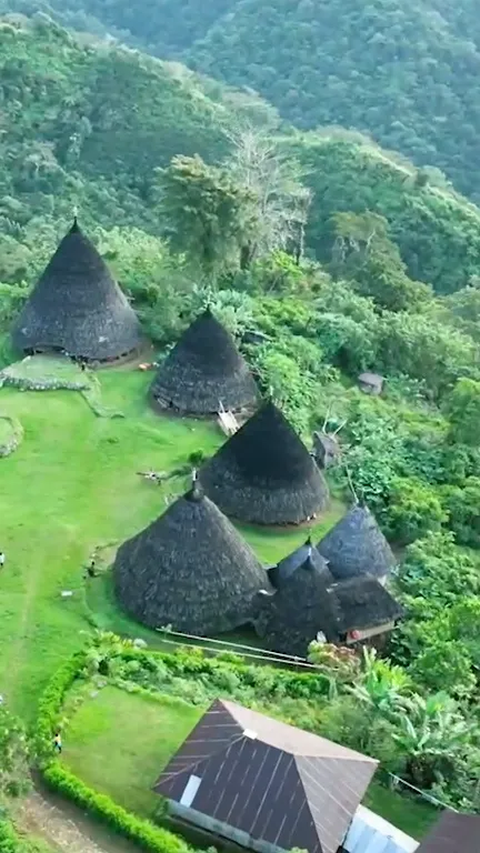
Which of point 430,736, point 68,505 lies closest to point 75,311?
point 68,505

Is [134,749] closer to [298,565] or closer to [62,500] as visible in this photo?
[298,565]

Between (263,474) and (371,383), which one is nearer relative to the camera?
(263,474)

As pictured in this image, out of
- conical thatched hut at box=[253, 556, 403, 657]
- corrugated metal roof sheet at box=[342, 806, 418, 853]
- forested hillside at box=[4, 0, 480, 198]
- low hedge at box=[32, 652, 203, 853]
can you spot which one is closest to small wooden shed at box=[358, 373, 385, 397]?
conical thatched hut at box=[253, 556, 403, 657]

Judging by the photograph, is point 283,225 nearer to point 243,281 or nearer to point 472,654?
point 243,281

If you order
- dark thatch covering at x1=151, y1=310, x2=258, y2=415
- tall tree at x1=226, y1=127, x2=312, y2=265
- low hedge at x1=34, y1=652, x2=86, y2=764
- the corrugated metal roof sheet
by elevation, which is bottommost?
tall tree at x1=226, y1=127, x2=312, y2=265

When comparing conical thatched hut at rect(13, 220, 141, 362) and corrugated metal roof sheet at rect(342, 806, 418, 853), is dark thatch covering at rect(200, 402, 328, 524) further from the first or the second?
corrugated metal roof sheet at rect(342, 806, 418, 853)

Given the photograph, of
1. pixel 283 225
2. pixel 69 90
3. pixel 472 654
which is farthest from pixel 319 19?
pixel 472 654

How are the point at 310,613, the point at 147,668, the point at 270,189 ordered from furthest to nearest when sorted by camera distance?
the point at 270,189 < the point at 310,613 < the point at 147,668
